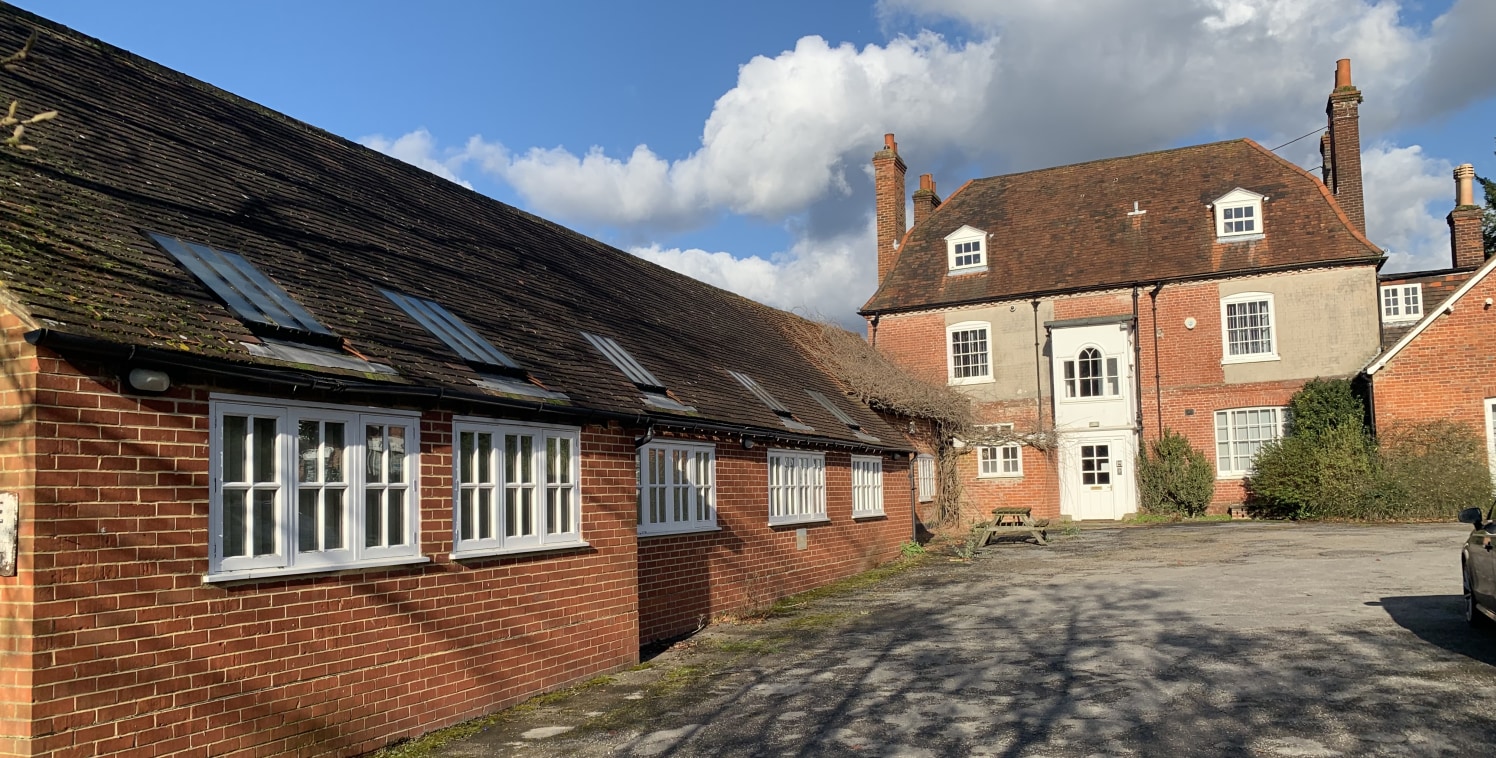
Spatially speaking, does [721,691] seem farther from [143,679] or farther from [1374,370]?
[1374,370]

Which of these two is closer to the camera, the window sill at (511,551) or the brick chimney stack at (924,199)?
the window sill at (511,551)

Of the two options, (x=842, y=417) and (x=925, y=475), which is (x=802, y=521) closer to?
(x=842, y=417)

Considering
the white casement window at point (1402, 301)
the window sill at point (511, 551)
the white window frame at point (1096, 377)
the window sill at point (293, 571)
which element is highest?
the white casement window at point (1402, 301)

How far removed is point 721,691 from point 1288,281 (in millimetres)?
25768

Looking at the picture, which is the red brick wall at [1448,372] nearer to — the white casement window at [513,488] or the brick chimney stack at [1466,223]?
the brick chimney stack at [1466,223]

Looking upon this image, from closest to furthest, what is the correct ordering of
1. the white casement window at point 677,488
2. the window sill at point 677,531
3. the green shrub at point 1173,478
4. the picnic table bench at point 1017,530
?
the window sill at point 677,531
the white casement window at point 677,488
the picnic table bench at point 1017,530
the green shrub at point 1173,478

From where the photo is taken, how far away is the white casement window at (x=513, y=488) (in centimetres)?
860

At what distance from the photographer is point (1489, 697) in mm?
7762

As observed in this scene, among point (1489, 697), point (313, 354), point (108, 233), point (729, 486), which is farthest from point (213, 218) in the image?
point (1489, 697)

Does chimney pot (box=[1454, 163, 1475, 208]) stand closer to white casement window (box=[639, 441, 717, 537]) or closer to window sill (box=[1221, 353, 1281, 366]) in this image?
window sill (box=[1221, 353, 1281, 366])

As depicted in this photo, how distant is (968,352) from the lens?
110ft

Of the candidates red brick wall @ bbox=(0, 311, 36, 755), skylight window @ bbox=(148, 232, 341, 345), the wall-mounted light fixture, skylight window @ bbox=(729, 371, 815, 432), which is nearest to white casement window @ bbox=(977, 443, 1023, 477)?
skylight window @ bbox=(729, 371, 815, 432)

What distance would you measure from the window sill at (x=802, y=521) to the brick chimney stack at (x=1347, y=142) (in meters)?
21.0

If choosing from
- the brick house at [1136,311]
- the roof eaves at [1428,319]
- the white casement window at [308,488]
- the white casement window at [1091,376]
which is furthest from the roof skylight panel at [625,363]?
the white casement window at [1091,376]
